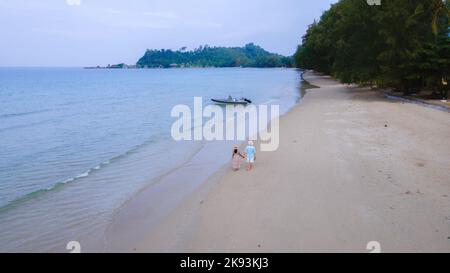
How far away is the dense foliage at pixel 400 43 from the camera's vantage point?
29.7 meters

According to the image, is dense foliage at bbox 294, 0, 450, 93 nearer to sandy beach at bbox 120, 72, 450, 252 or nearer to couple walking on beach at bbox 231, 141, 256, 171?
sandy beach at bbox 120, 72, 450, 252

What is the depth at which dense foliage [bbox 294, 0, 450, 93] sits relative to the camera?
29.7 m

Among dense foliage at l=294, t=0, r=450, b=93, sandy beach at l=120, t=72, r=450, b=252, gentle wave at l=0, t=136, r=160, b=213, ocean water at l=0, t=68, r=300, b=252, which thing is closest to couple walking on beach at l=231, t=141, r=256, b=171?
sandy beach at l=120, t=72, r=450, b=252

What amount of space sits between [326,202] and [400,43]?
2752cm

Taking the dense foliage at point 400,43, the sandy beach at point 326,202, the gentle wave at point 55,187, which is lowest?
the gentle wave at point 55,187

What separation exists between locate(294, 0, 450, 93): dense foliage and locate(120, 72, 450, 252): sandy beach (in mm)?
13426

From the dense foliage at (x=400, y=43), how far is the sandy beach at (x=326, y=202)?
1343 cm

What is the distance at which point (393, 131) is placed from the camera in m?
20.6

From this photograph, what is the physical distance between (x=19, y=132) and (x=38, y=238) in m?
22.9

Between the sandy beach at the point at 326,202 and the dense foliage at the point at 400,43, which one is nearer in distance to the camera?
the sandy beach at the point at 326,202

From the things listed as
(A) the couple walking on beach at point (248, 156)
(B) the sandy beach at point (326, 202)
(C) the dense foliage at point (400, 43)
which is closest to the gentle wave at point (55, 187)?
(B) the sandy beach at point (326, 202)

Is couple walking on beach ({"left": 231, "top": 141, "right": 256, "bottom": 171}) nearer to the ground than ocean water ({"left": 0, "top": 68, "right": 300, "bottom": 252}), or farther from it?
farther from it

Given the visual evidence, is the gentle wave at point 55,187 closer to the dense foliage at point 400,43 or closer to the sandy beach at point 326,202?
the sandy beach at point 326,202
